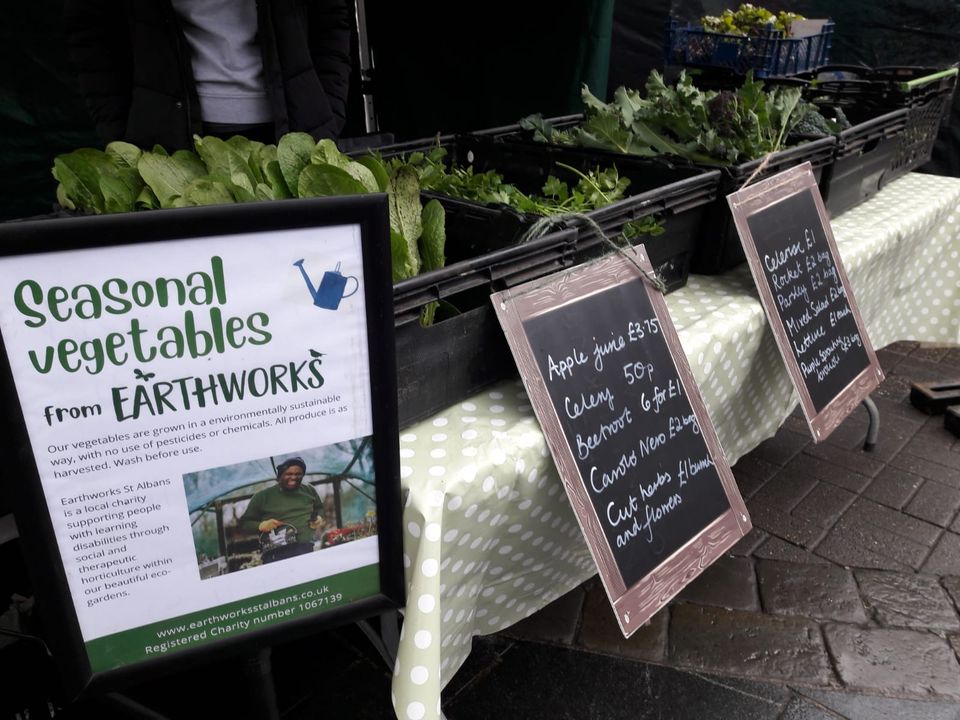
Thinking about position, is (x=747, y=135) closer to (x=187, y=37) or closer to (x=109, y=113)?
(x=187, y=37)

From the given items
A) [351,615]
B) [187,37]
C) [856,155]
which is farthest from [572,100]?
[351,615]

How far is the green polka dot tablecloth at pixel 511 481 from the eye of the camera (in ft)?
3.76

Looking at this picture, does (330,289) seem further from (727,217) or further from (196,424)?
(727,217)

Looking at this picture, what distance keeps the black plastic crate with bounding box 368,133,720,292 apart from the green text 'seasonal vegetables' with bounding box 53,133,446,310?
181mm

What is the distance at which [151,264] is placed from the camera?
2.81 feet

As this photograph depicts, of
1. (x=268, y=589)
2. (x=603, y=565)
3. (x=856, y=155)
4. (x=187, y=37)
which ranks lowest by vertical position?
(x=603, y=565)

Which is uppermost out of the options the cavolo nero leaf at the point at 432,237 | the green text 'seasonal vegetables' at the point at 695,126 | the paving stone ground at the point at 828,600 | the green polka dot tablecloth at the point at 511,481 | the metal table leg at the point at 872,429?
the green text 'seasonal vegetables' at the point at 695,126

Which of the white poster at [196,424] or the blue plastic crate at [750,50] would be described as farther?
the blue plastic crate at [750,50]

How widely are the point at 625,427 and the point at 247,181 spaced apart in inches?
33.3

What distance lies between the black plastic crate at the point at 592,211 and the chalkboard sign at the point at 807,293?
14cm

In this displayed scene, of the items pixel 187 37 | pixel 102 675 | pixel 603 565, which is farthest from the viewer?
pixel 187 37

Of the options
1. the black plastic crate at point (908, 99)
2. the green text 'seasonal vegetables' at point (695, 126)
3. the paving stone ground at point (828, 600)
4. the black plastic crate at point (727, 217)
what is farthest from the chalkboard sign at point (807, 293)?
the black plastic crate at point (908, 99)

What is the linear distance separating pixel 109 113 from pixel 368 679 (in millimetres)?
2042

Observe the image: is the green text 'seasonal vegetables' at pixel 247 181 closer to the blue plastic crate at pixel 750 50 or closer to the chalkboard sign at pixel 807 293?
the chalkboard sign at pixel 807 293
